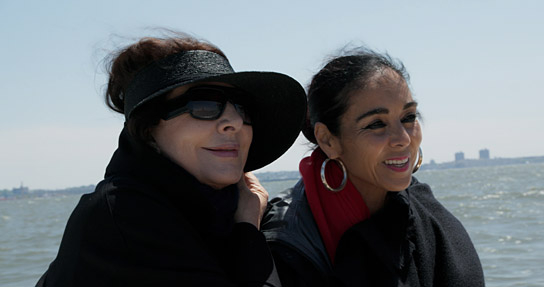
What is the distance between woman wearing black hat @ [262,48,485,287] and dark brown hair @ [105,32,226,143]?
0.72m

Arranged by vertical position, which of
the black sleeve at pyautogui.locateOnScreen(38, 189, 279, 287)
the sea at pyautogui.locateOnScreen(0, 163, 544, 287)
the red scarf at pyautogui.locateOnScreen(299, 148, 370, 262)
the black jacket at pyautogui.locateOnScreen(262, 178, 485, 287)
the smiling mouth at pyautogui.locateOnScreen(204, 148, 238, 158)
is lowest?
the sea at pyautogui.locateOnScreen(0, 163, 544, 287)

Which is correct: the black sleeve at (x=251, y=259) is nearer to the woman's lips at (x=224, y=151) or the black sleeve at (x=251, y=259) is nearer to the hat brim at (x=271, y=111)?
the woman's lips at (x=224, y=151)

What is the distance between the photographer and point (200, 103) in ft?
7.61

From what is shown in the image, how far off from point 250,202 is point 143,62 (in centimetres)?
74

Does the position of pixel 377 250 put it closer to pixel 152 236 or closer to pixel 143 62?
pixel 152 236

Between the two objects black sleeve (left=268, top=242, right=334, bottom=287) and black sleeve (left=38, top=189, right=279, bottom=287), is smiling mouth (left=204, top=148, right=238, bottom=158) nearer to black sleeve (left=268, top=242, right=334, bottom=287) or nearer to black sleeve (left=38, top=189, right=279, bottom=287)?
black sleeve (left=38, top=189, right=279, bottom=287)

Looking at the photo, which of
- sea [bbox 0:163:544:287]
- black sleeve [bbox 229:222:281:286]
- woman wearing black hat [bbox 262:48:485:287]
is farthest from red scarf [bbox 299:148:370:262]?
sea [bbox 0:163:544:287]

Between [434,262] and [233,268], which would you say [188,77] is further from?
[434,262]

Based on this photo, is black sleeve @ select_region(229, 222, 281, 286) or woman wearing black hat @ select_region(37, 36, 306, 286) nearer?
woman wearing black hat @ select_region(37, 36, 306, 286)

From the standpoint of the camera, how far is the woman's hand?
2.52 m

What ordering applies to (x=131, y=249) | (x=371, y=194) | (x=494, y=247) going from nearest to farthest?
1. (x=131, y=249)
2. (x=371, y=194)
3. (x=494, y=247)

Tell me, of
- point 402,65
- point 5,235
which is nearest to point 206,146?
point 402,65

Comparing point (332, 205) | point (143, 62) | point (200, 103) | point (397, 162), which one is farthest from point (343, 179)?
point (143, 62)

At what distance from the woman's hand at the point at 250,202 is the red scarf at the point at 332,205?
243 mm
